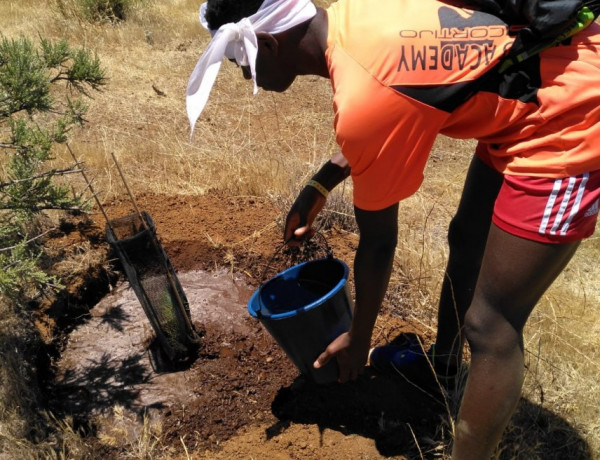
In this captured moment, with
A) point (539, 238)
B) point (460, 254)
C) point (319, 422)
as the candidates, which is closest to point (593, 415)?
point (460, 254)

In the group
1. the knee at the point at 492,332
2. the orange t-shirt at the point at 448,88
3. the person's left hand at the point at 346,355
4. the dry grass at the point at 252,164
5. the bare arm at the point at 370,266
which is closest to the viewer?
the orange t-shirt at the point at 448,88

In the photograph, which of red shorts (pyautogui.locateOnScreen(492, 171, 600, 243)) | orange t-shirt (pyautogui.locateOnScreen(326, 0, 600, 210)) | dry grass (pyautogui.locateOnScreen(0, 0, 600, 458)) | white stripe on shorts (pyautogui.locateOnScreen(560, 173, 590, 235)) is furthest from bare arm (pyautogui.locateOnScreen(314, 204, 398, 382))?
dry grass (pyautogui.locateOnScreen(0, 0, 600, 458))

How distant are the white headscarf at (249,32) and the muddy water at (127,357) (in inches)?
59.3

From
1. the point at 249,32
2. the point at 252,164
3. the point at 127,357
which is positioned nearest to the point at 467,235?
the point at 249,32

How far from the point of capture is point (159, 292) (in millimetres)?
2650

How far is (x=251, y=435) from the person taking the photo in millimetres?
2373

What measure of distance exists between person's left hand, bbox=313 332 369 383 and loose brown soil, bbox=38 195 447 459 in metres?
0.36

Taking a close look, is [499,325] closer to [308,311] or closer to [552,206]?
[552,206]

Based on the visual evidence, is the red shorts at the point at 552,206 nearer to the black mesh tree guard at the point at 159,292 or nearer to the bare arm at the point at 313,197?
the bare arm at the point at 313,197

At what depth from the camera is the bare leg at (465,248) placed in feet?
6.79

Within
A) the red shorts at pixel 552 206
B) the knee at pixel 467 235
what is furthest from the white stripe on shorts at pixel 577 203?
the knee at pixel 467 235

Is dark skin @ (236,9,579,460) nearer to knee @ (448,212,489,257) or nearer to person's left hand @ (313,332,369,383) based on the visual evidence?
person's left hand @ (313,332,369,383)

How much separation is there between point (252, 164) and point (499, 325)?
2.85m

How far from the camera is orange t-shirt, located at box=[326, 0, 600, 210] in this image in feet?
4.64
